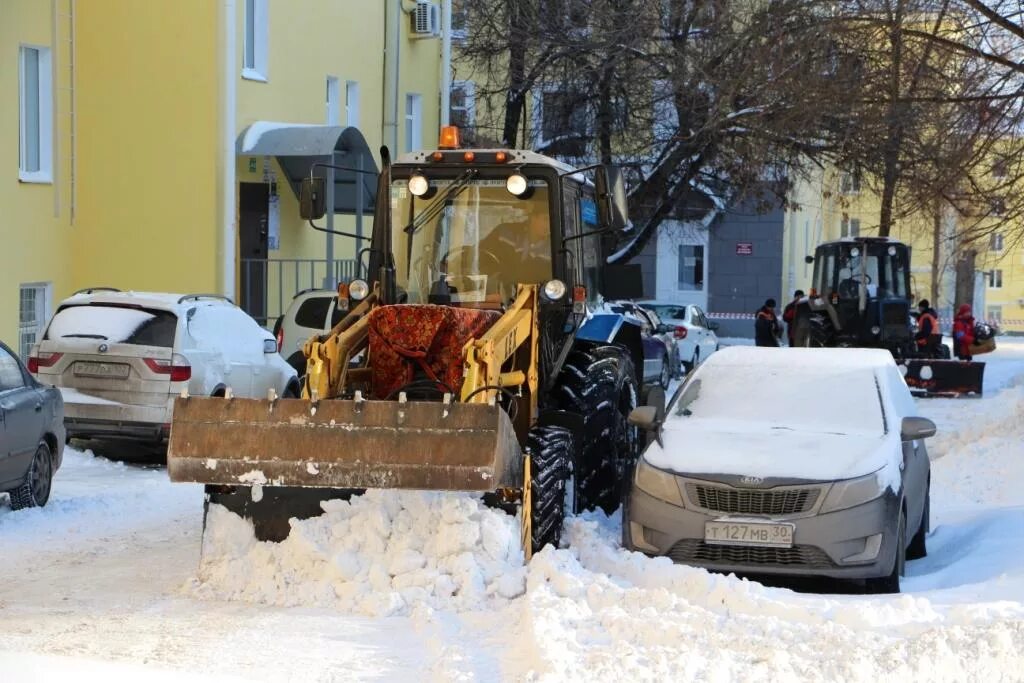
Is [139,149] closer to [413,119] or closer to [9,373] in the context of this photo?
[413,119]

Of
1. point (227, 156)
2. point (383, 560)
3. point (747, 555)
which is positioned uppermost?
point (227, 156)

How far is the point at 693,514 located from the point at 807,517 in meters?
0.66

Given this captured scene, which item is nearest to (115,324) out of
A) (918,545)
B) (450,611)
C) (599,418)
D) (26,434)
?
(26,434)

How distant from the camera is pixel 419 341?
29.3 ft

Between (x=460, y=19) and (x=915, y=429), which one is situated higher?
(x=460, y=19)

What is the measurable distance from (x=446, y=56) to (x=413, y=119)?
1.44 metres

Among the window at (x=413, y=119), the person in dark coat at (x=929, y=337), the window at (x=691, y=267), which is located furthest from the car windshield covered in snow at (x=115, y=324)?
the window at (x=691, y=267)

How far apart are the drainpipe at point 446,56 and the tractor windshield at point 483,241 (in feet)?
62.6

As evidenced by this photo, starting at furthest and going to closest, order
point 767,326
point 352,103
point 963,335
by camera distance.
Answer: point 767,326 → point 963,335 → point 352,103

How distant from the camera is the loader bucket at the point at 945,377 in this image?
79.7 feet

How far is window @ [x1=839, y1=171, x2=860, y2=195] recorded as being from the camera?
24.5 metres

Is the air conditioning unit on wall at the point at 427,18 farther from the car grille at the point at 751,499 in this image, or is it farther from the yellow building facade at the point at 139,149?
the car grille at the point at 751,499

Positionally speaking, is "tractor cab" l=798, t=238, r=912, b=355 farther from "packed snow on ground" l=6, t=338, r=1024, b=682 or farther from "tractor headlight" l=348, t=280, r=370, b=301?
"tractor headlight" l=348, t=280, r=370, b=301

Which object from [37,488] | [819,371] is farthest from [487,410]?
[37,488]
